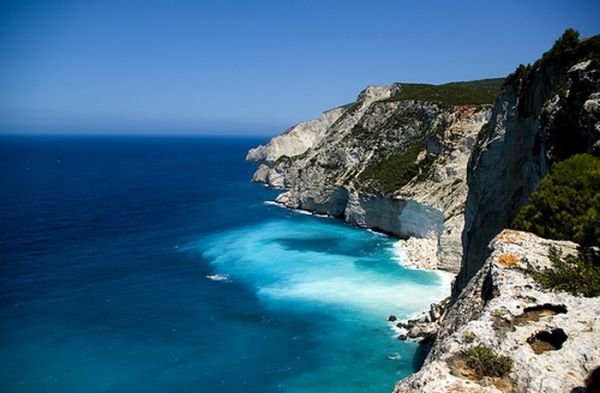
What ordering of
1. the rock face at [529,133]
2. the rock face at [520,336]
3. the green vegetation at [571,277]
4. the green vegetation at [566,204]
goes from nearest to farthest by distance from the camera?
1. the rock face at [520,336]
2. the green vegetation at [571,277]
3. the green vegetation at [566,204]
4. the rock face at [529,133]

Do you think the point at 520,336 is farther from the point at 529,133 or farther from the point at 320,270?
the point at 320,270

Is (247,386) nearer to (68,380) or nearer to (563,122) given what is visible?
(68,380)

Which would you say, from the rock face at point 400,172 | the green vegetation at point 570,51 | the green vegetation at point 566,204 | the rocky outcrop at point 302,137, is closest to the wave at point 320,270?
the rock face at point 400,172

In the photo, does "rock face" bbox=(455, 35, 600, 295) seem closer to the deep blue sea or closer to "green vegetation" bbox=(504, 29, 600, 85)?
"green vegetation" bbox=(504, 29, 600, 85)

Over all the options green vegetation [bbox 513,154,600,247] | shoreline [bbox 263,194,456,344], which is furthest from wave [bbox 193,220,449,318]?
green vegetation [bbox 513,154,600,247]

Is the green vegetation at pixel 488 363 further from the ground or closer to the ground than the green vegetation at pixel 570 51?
closer to the ground

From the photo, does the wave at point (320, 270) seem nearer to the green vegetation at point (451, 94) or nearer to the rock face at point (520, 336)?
the green vegetation at point (451, 94)

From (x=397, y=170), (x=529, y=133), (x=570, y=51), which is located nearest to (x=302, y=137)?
(x=397, y=170)
